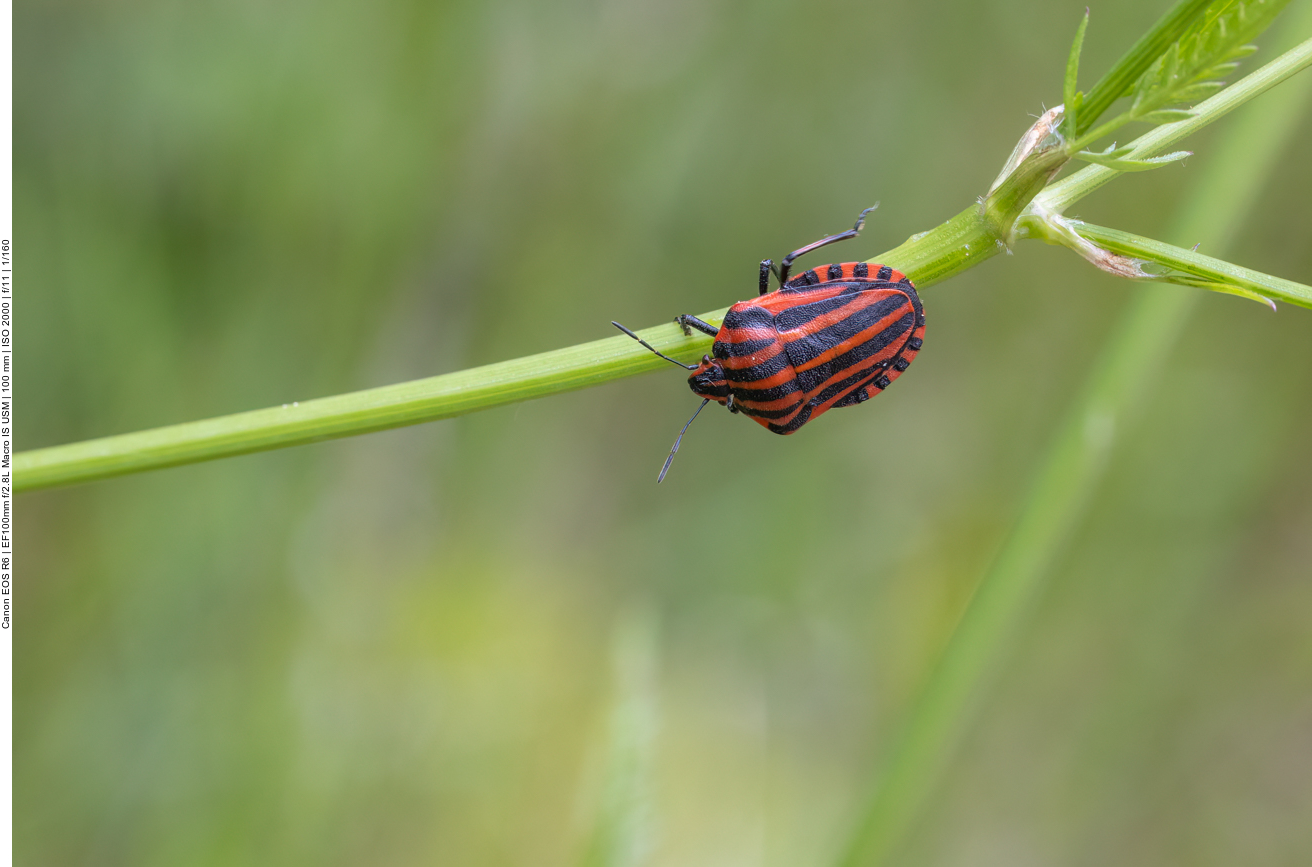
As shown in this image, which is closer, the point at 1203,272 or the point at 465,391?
the point at 1203,272

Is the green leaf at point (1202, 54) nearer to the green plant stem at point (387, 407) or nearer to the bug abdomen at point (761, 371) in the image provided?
the green plant stem at point (387, 407)

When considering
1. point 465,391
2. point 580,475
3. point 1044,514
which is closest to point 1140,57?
point 465,391

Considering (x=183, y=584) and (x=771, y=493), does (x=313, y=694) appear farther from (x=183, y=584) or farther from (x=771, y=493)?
(x=771, y=493)

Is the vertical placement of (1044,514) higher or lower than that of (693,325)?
lower

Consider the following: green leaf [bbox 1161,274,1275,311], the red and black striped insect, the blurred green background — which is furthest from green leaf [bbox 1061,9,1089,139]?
the blurred green background

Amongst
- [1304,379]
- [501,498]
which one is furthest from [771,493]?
[1304,379]

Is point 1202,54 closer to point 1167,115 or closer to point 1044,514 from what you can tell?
point 1167,115
